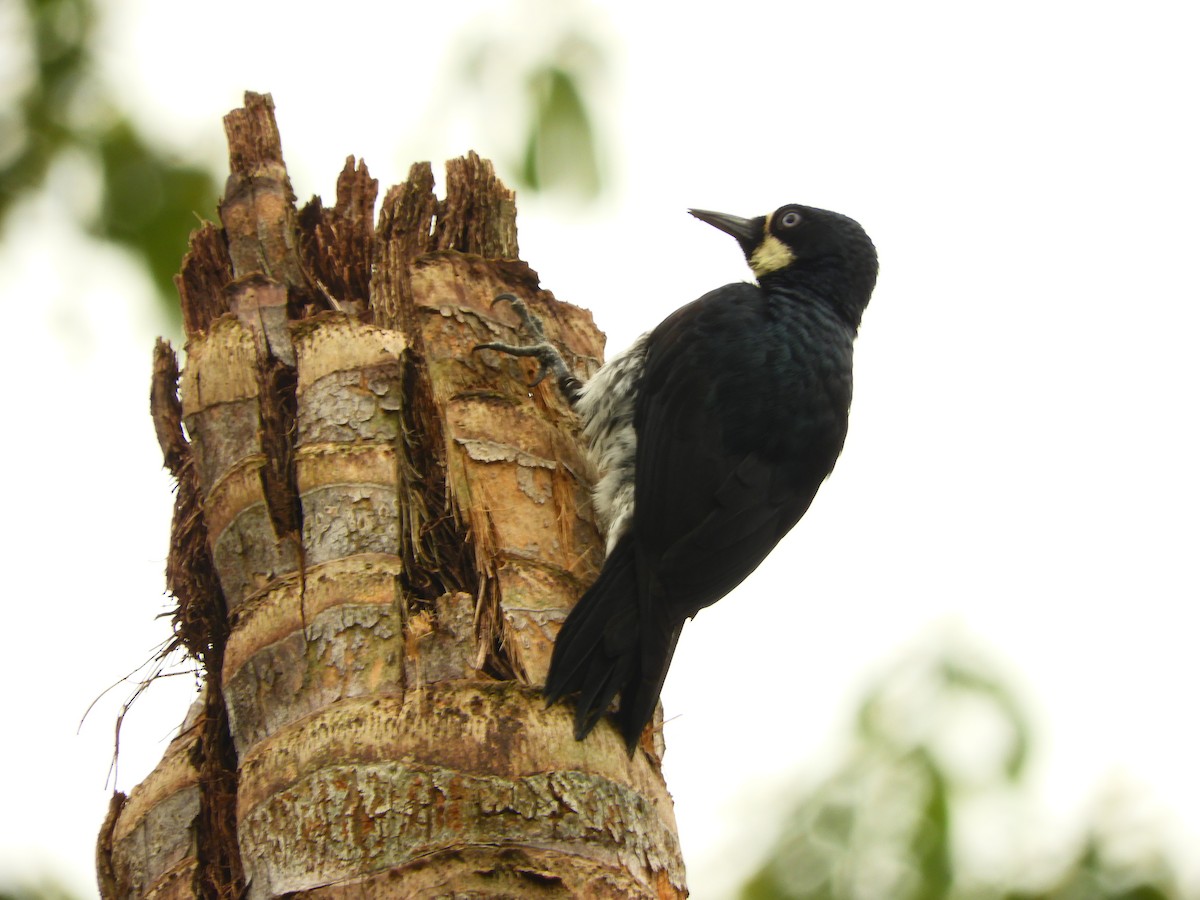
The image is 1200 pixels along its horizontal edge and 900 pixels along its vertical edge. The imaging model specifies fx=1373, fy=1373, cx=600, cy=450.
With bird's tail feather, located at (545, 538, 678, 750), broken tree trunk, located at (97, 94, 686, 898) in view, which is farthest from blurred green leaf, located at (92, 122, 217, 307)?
bird's tail feather, located at (545, 538, 678, 750)

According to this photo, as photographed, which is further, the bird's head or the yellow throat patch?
the yellow throat patch

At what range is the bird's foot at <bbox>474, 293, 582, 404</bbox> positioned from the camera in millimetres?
3389

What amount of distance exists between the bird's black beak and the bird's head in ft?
0.31

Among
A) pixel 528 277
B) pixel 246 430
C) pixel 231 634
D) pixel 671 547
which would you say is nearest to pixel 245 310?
pixel 246 430

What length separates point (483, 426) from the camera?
309cm

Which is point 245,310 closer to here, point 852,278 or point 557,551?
point 557,551

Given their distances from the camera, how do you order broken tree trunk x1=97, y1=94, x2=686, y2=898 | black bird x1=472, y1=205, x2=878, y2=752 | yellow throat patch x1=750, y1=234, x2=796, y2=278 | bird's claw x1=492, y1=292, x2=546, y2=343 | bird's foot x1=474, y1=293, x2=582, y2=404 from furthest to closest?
1. yellow throat patch x1=750, y1=234, x2=796, y2=278
2. bird's claw x1=492, y1=292, x2=546, y2=343
3. bird's foot x1=474, y1=293, x2=582, y2=404
4. black bird x1=472, y1=205, x2=878, y2=752
5. broken tree trunk x1=97, y1=94, x2=686, y2=898

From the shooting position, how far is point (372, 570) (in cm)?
268

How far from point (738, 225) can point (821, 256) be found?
669mm

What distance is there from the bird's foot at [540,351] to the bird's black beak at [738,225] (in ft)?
5.43

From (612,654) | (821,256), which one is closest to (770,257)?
(821,256)

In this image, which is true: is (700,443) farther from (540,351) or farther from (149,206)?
(149,206)

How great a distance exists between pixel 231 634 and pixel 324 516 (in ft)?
0.99

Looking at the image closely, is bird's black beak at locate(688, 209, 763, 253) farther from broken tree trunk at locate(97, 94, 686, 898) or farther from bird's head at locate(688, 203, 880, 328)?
broken tree trunk at locate(97, 94, 686, 898)
